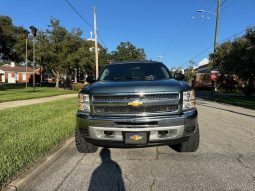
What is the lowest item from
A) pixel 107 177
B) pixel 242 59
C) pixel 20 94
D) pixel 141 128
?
pixel 20 94

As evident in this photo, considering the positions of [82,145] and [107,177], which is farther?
[82,145]

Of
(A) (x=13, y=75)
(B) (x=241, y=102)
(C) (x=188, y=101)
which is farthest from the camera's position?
(A) (x=13, y=75)

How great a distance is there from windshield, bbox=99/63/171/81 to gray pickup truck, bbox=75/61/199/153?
116 cm

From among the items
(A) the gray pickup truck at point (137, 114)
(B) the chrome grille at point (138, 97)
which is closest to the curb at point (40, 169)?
(A) the gray pickup truck at point (137, 114)

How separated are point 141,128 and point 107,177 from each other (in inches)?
37.1

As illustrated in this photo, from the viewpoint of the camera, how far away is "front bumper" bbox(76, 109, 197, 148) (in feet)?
18.2

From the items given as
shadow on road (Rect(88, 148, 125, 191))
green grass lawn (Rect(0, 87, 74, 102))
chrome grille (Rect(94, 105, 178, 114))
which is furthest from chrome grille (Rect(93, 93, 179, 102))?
green grass lawn (Rect(0, 87, 74, 102))

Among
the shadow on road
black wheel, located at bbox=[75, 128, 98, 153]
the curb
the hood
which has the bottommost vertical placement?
the shadow on road

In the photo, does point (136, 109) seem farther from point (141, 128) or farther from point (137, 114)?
point (141, 128)

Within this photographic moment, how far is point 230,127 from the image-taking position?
34.5 ft

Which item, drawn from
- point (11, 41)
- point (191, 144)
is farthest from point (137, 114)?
point (11, 41)

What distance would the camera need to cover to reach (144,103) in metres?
5.65

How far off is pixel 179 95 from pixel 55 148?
103 inches

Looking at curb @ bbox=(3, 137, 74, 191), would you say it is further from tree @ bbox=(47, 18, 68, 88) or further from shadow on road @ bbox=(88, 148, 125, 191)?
tree @ bbox=(47, 18, 68, 88)
